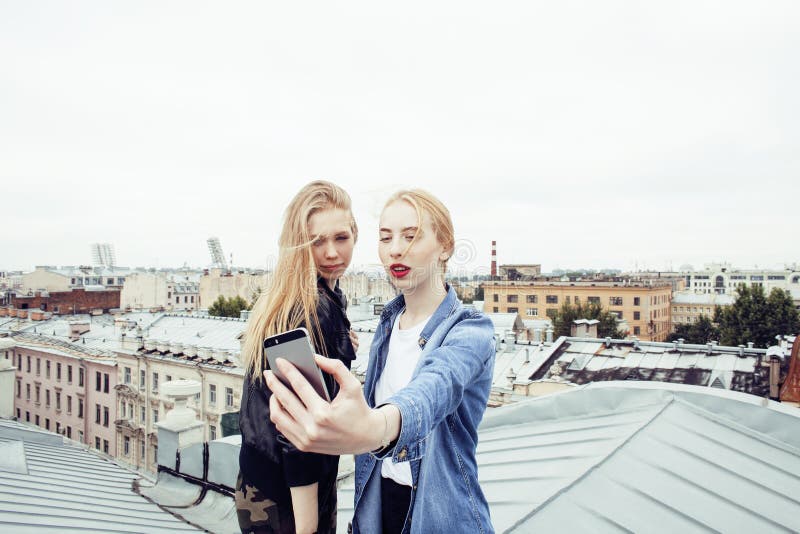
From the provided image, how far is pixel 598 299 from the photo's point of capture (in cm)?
5609

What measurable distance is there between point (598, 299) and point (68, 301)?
5354 centimetres

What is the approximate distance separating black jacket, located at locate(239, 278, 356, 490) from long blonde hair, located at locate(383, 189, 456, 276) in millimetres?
580

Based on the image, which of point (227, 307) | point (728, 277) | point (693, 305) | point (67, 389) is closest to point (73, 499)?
point (67, 389)

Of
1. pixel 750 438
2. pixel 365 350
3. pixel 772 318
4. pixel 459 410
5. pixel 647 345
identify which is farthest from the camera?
pixel 772 318

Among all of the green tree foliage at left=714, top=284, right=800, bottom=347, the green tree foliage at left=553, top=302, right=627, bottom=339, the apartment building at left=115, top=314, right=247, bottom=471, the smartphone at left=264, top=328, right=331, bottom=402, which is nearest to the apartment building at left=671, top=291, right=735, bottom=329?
the green tree foliage at left=714, top=284, right=800, bottom=347

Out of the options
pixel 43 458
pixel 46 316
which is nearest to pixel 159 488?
pixel 43 458

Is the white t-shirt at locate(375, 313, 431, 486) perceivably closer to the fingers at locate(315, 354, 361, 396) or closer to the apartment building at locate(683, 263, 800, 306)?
the fingers at locate(315, 354, 361, 396)

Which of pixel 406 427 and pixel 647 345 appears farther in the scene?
pixel 647 345

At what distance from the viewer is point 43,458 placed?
21.4 feet

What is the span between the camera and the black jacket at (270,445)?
2.11 meters

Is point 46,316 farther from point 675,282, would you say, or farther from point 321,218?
point 675,282

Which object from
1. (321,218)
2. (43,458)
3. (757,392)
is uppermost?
(321,218)

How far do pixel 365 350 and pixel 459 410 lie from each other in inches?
806

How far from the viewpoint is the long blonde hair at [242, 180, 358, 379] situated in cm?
225
